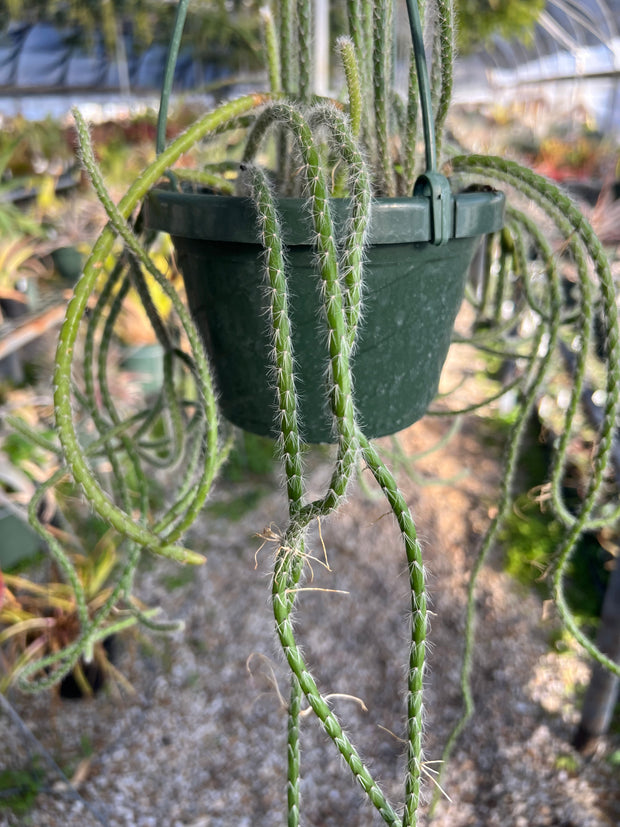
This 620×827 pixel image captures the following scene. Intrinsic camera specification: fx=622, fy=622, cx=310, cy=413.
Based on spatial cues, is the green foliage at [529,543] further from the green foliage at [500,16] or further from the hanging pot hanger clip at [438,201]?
the green foliage at [500,16]

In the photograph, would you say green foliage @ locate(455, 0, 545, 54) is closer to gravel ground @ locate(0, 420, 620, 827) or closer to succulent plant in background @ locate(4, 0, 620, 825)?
gravel ground @ locate(0, 420, 620, 827)

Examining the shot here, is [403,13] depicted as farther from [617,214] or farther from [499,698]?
[499,698]

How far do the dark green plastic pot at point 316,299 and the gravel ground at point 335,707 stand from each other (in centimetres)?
59

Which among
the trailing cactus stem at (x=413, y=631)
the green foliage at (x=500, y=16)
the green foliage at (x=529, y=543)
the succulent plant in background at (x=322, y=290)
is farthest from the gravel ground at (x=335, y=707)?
the green foliage at (x=500, y=16)

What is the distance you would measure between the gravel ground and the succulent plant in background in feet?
1.93

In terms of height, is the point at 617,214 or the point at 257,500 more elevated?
the point at 617,214

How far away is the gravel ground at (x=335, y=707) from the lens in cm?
125

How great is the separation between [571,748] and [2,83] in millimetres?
12263

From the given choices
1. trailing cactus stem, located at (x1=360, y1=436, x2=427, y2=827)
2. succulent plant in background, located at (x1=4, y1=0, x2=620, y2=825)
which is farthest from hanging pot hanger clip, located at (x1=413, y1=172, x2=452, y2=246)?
trailing cactus stem, located at (x1=360, y1=436, x2=427, y2=827)

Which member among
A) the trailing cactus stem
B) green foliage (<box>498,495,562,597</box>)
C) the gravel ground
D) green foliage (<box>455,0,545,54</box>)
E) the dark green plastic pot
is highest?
green foliage (<box>455,0,545,54</box>)

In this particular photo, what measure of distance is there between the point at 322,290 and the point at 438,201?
0.09 m

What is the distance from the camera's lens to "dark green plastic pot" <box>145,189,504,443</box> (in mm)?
375

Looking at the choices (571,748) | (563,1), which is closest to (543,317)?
(571,748)

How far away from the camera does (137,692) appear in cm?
151
